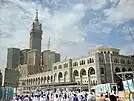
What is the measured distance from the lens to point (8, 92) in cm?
2403

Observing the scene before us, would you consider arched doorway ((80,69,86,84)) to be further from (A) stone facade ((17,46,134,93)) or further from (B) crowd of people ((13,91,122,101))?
(B) crowd of people ((13,91,122,101))

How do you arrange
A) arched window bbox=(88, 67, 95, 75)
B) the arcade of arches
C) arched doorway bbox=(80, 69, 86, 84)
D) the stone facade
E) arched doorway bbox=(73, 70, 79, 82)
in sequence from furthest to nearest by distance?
1. arched doorway bbox=(73, 70, 79, 82)
2. arched doorway bbox=(80, 69, 86, 84)
3. the arcade of arches
4. arched window bbox=(88, 67, 95, 75)
5. the stone facade

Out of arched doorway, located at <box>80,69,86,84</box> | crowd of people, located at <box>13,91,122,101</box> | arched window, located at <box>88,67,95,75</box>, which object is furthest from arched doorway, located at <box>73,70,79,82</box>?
crowd of people, located at <box>13,91,122,101</box>

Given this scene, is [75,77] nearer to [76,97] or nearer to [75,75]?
[75,75]

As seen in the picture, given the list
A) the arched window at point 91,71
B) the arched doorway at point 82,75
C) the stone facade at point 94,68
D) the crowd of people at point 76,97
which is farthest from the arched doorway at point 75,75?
the crowd of people at point 76,97

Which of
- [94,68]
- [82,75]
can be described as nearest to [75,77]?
[82,75]

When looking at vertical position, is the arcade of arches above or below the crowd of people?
above

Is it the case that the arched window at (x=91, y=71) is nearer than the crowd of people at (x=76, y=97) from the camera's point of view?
No

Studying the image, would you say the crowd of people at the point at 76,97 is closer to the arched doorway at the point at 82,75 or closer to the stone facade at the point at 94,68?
the stone facade at the point at 94,68

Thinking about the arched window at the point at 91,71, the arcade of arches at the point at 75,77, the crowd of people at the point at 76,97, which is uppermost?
the arched window at the point at 91,71

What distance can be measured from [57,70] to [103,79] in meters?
26.7

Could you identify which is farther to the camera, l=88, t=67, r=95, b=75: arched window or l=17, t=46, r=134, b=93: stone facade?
l=88, t=67, r=95, b=75: arched window

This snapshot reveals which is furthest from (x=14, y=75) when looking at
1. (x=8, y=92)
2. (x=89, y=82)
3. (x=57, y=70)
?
(x=8, y=92)

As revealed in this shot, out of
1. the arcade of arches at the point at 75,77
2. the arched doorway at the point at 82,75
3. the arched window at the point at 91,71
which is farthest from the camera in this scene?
the arched doorway at the point at 82,75
